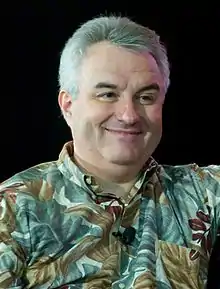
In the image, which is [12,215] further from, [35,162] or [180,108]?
[180,108]

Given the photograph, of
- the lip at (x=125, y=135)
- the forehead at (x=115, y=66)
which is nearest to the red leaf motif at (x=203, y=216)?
the lip at (x=125, y=135)

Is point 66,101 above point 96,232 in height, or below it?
above

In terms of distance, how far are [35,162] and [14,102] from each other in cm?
19

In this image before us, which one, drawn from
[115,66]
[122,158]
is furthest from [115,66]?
[122,158]

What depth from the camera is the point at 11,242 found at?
1508 millimetres

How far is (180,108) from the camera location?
2072 mm

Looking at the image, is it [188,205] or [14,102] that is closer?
[188,205]

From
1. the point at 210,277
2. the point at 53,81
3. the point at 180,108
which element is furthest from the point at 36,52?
the point at 210,277

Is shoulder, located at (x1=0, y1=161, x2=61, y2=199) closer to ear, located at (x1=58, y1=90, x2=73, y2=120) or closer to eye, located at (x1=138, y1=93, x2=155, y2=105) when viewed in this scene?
ear, located at (x1=58, y1=90, x2=73, y2=120)

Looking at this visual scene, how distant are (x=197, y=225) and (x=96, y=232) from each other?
279 millimetres

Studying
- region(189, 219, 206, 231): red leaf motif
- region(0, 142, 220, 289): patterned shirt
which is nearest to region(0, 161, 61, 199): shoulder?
region(0, 142, 220, 289): patterned shirt

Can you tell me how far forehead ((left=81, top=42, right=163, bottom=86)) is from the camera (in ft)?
5.16

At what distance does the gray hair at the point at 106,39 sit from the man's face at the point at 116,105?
18 mm

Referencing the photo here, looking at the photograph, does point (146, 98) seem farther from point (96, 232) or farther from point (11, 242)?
point (11, 242)
